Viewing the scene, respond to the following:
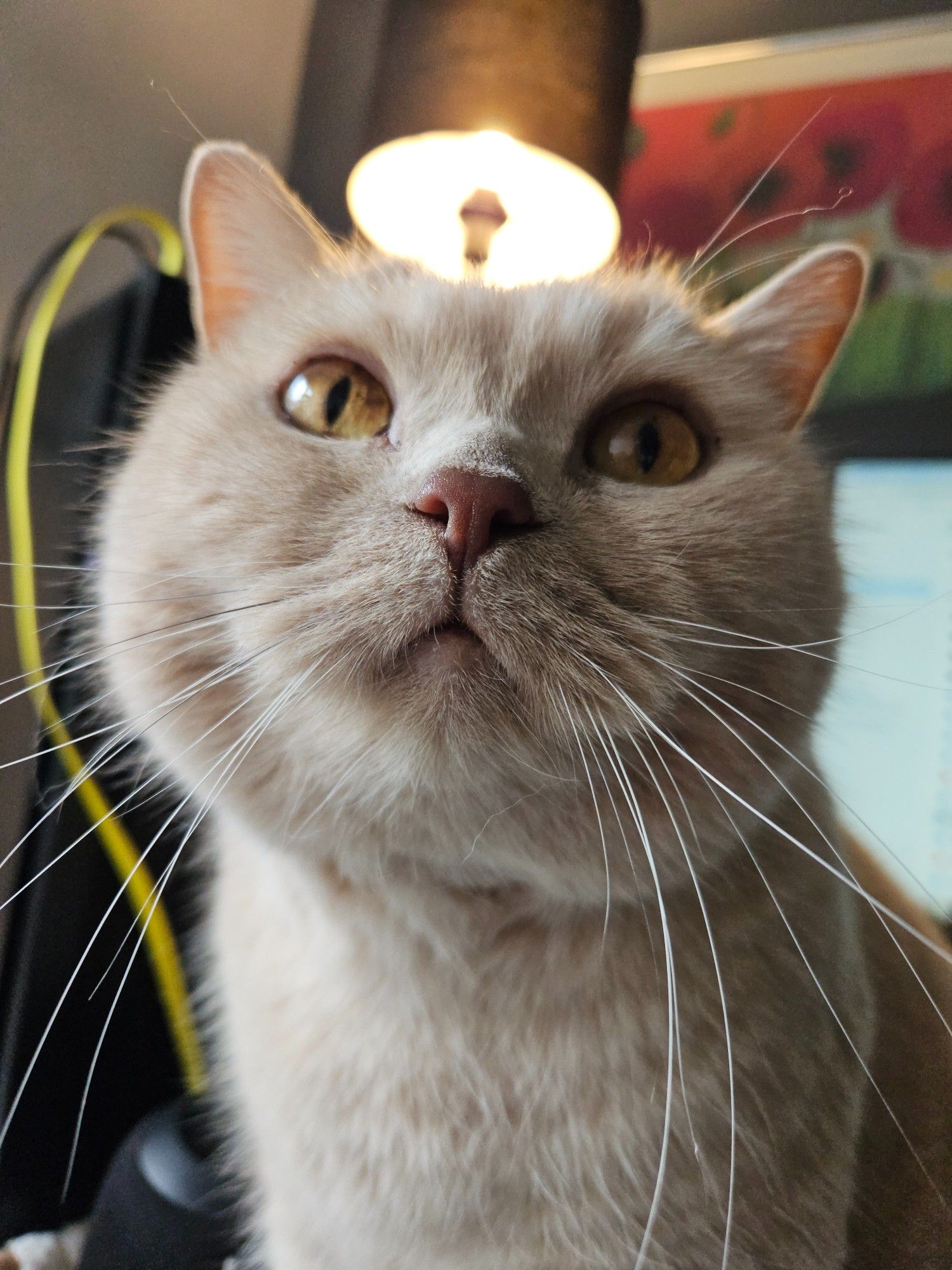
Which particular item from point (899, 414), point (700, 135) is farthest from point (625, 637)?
point (700, 135)

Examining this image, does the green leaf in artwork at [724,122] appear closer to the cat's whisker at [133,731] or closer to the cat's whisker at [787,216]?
the cat's whisker at [787,216]

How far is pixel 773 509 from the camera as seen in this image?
0.54m

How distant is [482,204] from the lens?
75cm

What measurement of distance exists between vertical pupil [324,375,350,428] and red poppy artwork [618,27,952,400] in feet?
1.22

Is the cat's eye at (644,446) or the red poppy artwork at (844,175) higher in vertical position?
the red poppy artwork at (844,175)

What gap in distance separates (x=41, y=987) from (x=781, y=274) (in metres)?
0.78

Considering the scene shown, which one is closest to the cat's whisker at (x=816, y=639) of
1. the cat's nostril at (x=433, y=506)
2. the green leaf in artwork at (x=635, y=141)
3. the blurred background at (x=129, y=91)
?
the cat's nostril at (x=433, y=506)

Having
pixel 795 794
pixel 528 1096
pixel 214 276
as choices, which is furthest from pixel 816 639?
pixel 214 276

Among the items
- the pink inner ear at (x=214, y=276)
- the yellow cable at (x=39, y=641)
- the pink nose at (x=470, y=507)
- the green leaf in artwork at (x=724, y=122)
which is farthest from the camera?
the green leaf in artwork at (x=724, y=122)

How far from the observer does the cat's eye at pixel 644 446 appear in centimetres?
55

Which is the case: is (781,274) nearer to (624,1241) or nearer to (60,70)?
(60,70)

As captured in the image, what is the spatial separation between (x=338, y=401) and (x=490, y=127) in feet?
1.06

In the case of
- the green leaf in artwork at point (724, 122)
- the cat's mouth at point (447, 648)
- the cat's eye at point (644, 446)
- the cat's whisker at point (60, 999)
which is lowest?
the cat's whisker at point (60, 999)

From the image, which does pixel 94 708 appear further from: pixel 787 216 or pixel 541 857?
A: pixel 787 216
